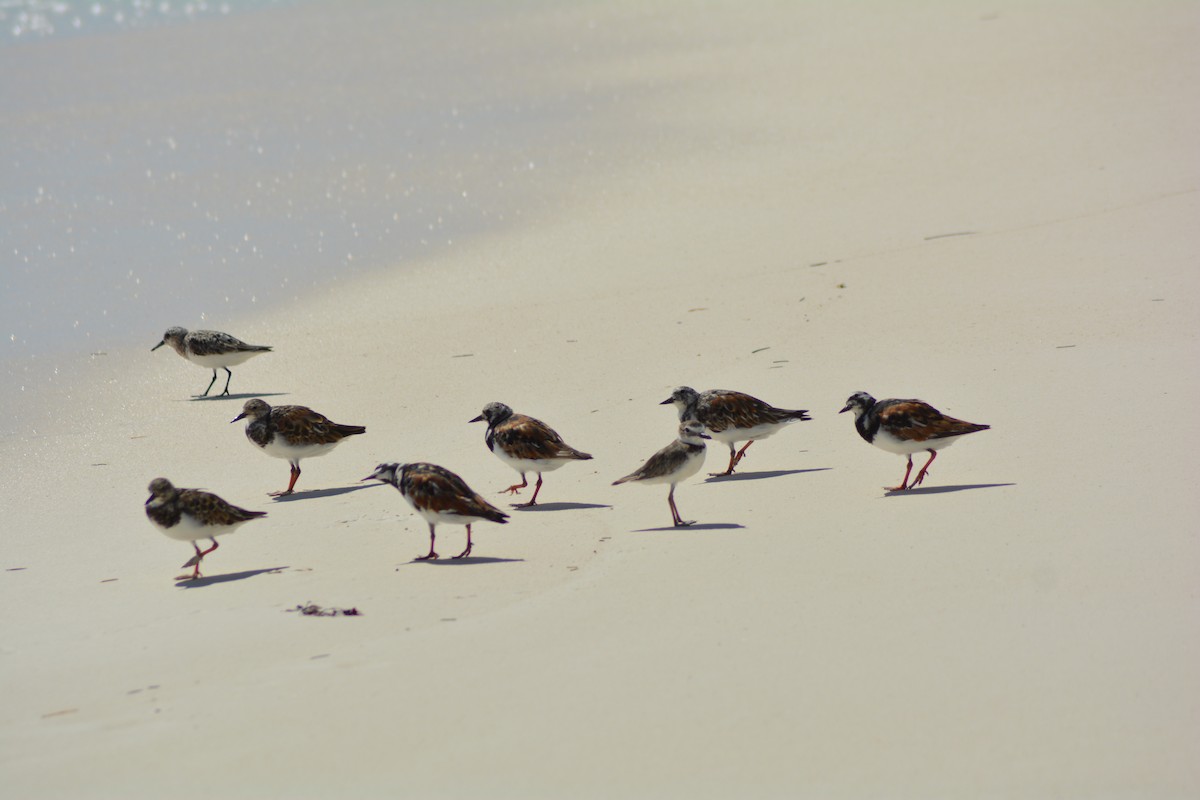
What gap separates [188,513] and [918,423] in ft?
14.4

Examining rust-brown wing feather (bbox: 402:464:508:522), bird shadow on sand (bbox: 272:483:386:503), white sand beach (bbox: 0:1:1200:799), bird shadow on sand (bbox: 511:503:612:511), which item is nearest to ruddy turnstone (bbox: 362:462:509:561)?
rust-brown wing feather (bbox: 402:464:508:522)

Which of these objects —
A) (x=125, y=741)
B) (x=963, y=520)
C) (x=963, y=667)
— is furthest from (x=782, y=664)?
(x=125, y=741)

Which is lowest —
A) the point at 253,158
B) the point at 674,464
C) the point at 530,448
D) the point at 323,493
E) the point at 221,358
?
the point at 323,493

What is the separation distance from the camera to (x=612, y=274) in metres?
14.7

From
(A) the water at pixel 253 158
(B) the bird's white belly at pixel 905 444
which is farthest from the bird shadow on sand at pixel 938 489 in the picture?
(A) the water at pixel 253 158

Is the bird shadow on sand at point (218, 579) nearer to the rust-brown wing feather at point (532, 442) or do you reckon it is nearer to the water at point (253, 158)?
the rust-brown wing feather at point (532, 442)

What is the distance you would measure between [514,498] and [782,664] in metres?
3.69

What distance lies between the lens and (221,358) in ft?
43.0

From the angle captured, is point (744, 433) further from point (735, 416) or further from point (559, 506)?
point (559, 506)

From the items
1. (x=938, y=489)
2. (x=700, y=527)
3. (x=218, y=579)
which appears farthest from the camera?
(x=938, y=489)

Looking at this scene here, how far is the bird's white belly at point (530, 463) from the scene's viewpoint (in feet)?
31.7

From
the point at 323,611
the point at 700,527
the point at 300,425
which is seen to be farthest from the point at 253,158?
the point at 323,611

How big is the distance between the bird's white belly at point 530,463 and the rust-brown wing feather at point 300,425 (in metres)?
1.45

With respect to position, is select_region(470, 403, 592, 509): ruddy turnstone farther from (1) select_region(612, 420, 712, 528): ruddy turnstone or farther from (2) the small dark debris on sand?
(2) the small dark debris on sand
